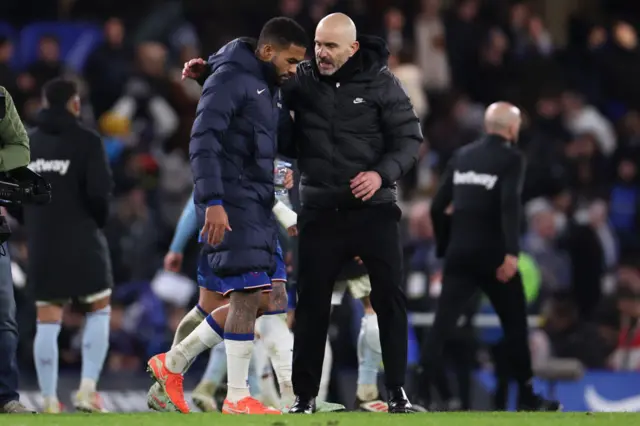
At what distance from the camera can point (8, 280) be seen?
34.4 ft

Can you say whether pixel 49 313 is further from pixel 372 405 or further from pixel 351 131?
pixel 351 131

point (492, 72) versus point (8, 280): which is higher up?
point (492, 72)

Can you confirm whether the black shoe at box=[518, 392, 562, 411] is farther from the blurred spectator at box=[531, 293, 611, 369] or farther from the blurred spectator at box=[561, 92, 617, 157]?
the blurred spectator at box=[561, 92, 617, 157]

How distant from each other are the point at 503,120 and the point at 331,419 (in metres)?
4.11

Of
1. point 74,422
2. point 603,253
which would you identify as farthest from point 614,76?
point 74,422

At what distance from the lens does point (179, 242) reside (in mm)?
12344

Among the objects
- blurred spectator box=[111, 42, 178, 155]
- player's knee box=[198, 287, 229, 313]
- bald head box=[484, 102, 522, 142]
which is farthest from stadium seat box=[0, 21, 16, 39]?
player's knee box=[198, 287, 229, 313]

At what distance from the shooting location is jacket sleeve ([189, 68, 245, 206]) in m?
9.94

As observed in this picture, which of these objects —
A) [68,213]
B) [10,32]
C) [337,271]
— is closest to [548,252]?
[10,32]

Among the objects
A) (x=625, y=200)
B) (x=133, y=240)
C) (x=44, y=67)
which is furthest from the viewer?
(x=625, y=200)

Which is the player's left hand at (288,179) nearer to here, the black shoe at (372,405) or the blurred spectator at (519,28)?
the black shoe at (372,405)

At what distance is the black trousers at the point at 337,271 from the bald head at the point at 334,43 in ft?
2.90

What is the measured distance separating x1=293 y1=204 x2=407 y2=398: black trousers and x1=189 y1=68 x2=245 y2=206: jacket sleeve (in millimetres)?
714

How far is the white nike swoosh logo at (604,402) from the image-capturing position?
16.1 m
